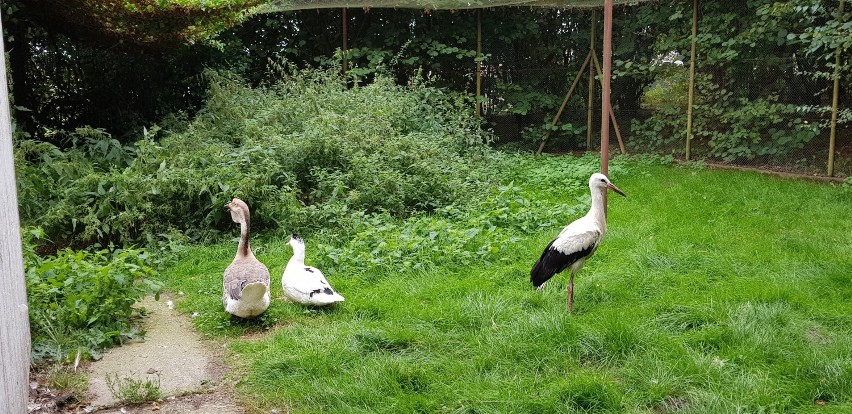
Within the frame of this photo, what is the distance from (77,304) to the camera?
4957 millimetres

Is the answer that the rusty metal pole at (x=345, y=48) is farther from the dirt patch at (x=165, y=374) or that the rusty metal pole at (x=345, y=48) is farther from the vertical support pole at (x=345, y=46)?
the dirt patch at (x=165, y=374)

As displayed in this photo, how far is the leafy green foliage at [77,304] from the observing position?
4.73m

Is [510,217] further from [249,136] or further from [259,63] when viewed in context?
[259,63]

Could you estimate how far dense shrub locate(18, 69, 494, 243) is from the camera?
25.1 ft

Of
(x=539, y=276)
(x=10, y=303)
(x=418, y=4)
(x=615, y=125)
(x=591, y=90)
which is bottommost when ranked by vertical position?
(x=539, y=276)

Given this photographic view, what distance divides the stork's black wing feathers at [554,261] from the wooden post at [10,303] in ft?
10.9

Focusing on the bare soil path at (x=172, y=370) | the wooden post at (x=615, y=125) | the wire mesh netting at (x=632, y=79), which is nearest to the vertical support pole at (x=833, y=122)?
the wire mesh netting at (x=632, y=79)

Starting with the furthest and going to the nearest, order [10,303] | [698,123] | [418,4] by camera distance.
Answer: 1. [418,4]
2. [698,123]
3. [10,303]

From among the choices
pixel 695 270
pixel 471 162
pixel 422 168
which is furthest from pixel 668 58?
pixel 695 270

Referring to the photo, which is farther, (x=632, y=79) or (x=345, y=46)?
(x=345, y=46)

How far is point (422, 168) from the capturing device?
28.8 ft

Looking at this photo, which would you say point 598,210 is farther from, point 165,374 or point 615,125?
point 615,125

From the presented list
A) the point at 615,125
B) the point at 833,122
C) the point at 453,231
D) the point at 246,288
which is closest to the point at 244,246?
the point at 246,288

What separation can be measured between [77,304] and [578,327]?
3484 millimetres
